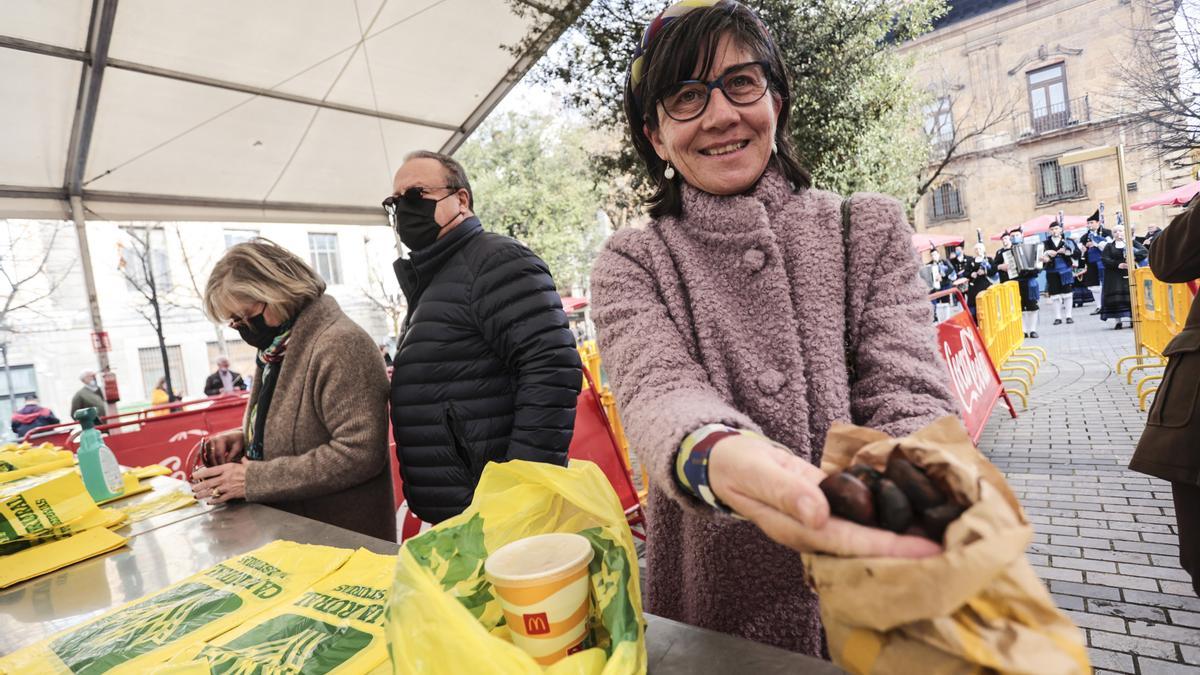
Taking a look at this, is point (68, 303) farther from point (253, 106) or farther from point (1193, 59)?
point (1193, 59)

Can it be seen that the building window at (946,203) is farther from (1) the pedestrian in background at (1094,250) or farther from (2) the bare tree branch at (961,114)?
(1) the pedestrian in background at (1094,250)

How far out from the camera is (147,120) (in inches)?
238

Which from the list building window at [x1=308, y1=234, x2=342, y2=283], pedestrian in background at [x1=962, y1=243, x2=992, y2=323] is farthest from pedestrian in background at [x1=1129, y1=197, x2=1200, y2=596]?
building window at [x1=308, y1=234, x2=342, y2=283]

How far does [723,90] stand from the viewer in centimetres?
122

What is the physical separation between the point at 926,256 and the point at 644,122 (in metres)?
24.4

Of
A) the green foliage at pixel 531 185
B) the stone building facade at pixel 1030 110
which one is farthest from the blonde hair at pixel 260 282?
the stone building facade at pixel 1030 110

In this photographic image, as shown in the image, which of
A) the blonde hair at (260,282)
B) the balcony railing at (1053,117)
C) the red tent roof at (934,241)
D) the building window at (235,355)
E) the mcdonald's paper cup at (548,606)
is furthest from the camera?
the building window at (235,355)

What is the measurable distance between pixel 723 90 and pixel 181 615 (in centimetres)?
160

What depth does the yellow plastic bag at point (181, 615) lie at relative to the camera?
120 centimetres

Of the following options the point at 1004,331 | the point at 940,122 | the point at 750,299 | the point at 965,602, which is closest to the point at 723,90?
the point at 750,299

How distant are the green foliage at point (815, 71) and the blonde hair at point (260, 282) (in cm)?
661

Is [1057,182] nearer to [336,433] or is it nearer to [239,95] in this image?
[239,95]

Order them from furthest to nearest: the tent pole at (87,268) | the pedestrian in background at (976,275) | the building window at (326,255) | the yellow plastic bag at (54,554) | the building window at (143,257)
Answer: the building window at (326,255) < the building window at (143,257) < the pedestrian in background at (976,275) < the tent pole at (87,268) < the yellow plastic bag at (54,554)

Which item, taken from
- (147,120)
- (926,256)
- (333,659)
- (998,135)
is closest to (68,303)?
(147,120)
